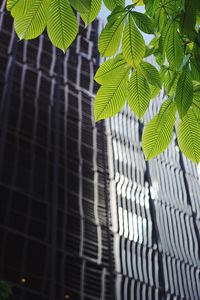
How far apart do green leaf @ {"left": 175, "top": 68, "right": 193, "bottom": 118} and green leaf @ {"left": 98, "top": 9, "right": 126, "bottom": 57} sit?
256mm

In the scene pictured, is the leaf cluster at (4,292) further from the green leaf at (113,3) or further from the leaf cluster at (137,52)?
the green leaf at (113,3)

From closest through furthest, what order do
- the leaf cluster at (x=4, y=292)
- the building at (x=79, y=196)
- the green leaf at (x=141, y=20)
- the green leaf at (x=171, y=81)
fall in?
the green leaf at (x=141, y=20)
the green leaf at (x=171, y=81)
the leaf cluster at (x=4, y=292)
the building at (x=79, y=196)

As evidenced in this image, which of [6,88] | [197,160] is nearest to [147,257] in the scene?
[6,88]

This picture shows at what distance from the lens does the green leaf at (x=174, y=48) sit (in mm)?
1596

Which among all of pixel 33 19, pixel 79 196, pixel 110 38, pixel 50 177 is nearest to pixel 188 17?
pixel 110 38

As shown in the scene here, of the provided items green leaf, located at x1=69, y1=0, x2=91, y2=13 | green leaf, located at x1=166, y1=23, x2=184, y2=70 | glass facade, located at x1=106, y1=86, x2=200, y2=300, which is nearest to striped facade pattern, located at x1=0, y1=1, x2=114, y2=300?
glass facade, located at x1=106, y1=86, x2=200, y2=300

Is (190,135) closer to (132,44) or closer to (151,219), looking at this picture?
(132,44)

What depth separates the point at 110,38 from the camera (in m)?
1.63

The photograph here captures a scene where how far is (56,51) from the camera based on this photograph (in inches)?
1162

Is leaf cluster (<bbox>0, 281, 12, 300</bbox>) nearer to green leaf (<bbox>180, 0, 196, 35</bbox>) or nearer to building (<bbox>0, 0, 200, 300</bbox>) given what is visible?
green leaf (<bbox>180, 0, 196, 35</bbox>)

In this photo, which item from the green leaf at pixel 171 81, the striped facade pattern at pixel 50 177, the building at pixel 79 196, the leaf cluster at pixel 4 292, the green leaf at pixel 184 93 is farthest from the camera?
the building at pixel 79 196

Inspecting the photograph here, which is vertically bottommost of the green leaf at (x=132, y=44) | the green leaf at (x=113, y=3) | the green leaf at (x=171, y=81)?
the green leaf at (x=171, y=81)

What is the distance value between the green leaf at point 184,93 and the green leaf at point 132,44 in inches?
6.4

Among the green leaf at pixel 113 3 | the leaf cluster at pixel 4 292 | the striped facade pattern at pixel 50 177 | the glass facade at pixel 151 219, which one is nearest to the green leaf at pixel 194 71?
the green leaf at pixel 113 3
